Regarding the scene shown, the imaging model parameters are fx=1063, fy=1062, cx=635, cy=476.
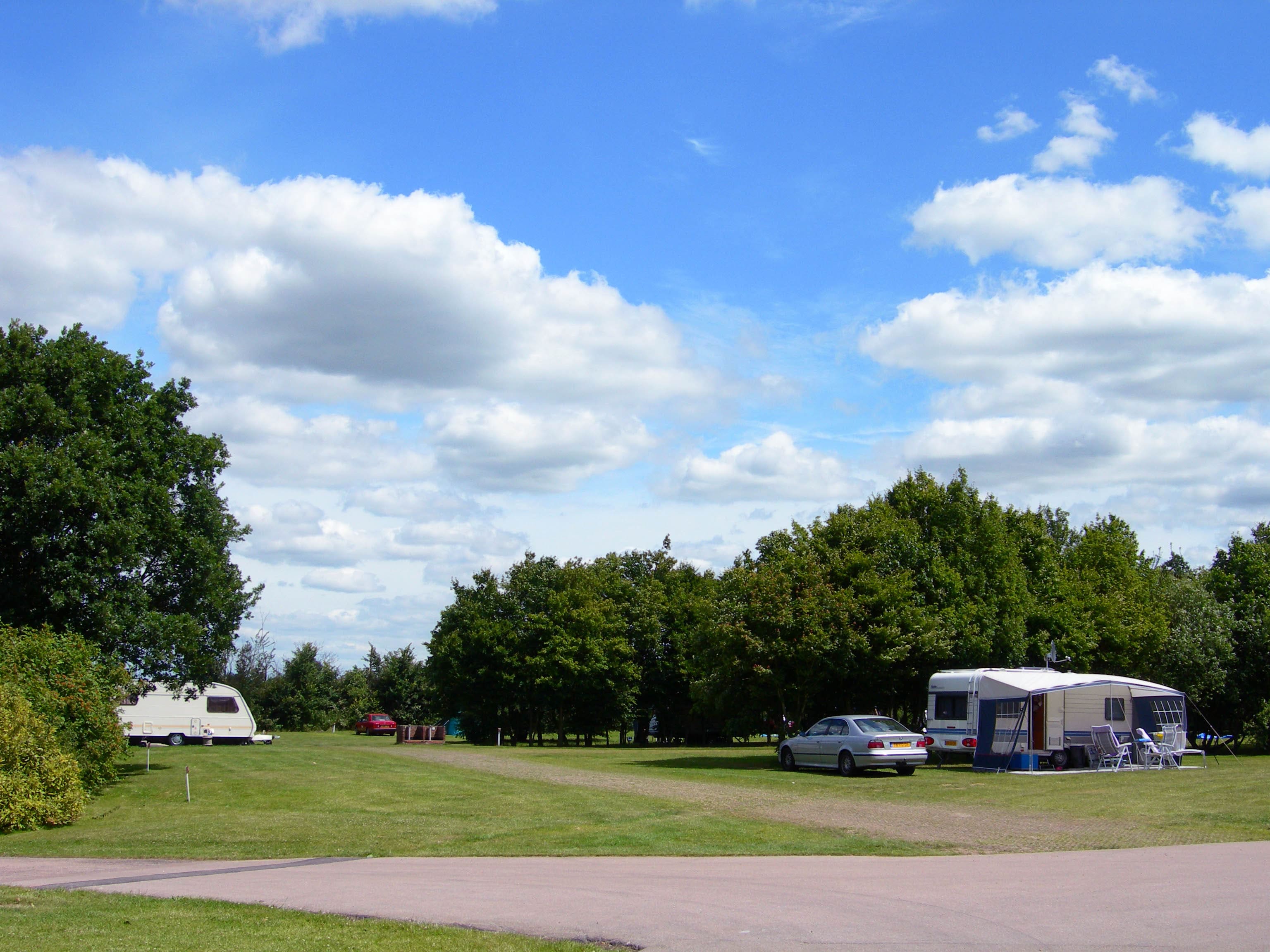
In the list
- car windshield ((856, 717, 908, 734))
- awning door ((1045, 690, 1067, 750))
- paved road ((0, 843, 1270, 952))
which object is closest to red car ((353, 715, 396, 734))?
car windshield ((856, 717, 908, 734))

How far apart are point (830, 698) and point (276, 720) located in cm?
5141

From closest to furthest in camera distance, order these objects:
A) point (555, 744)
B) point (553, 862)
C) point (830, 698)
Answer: point (553, 862) → point (830, 698) → point (555, 744)

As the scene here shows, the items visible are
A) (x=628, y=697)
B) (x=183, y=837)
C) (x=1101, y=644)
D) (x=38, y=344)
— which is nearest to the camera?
(x=183, y=837)

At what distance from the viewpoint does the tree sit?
25.3m

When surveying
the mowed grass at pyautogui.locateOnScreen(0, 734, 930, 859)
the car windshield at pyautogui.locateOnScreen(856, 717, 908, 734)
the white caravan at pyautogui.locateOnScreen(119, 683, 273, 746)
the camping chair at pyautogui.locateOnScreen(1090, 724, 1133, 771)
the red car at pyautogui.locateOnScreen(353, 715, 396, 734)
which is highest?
the car windshield at pyautogui.locateOnScreen(856, 717, 908, 734)

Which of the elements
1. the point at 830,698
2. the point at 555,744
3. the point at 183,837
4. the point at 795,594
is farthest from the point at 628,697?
the point at 183,837

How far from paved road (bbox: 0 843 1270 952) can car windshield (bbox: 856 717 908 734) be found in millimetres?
12586

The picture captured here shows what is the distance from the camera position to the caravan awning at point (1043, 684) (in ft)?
94.2

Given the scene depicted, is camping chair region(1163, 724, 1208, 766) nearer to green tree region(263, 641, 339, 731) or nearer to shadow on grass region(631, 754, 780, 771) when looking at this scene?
shadow on grass region(631, 754, 780, 771)

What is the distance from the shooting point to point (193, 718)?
145 feet

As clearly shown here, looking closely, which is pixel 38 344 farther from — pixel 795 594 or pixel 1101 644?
pixel 1101 644

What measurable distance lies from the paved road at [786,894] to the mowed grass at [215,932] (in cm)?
46

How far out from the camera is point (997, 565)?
1535 inches

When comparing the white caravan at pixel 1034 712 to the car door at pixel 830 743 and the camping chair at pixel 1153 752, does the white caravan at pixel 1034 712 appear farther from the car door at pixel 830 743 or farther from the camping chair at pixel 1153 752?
the car door at pixel 830 743
